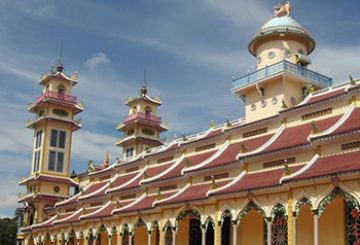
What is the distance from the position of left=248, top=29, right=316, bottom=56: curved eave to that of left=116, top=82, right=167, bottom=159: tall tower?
3059cm

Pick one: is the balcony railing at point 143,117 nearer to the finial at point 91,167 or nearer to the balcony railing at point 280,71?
the finial at point 91,167

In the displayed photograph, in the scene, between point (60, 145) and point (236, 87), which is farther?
point (60, 145)

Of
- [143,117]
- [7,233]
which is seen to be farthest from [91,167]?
[7,233]

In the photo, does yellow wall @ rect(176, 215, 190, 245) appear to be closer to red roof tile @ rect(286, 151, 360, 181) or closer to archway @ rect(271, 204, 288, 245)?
archway @ rect(271, 204, 288, 245)

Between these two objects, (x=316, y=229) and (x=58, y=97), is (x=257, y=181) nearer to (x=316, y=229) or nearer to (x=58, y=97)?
(x=316, y=229)

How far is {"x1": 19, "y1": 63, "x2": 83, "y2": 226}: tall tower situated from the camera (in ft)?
185

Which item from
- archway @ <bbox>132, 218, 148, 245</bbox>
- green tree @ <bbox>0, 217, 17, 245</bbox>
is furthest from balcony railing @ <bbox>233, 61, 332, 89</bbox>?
green tree @ <bbox>0, 217, 17, 245</bbox>

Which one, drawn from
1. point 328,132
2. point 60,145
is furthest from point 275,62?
point 60,145

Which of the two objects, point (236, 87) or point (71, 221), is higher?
point (236, 87)

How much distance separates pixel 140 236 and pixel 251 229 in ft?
42.0

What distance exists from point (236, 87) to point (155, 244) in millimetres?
12579

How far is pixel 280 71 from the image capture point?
1359 inches

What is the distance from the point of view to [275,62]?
36875 millimetres

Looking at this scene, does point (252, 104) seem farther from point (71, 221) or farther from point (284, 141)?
point (71, 221)
